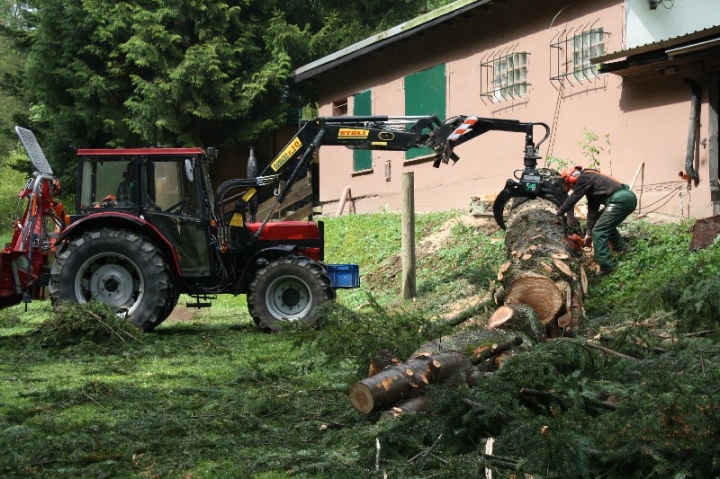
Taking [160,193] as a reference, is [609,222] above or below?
below

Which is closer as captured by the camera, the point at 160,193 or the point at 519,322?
the point at 519,322

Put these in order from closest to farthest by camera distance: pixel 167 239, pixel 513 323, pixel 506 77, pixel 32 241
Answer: pixel 513 323 → pixel 32 241 → pixel 167 239 → pixel 506 77

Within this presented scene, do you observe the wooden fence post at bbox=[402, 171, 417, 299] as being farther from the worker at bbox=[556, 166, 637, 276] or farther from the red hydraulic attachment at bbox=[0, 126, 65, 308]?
the red hydraulic attachment at bbox=[0, 126, 65, 308]

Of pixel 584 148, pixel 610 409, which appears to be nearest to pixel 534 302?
pixel 610 409

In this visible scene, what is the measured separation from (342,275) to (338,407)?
5418mm

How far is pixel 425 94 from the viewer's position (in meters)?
20.6

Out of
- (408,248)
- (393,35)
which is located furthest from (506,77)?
(408,248)

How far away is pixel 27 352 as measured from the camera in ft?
32.0

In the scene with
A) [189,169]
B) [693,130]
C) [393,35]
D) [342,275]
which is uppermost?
[393,35]

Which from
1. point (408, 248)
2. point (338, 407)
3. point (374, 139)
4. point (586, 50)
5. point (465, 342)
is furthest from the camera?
point (586, 50)

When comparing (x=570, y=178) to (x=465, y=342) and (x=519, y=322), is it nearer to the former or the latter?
(x=519, y=322)

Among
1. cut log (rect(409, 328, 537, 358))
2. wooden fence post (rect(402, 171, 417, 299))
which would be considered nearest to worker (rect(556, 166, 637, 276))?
wooden fence post (rect(402, 171, 417, 299))

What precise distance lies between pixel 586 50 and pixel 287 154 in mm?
6475

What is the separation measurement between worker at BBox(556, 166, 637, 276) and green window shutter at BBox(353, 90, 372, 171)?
10388 mm
